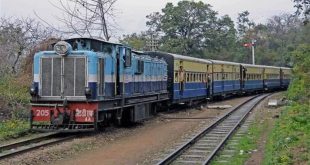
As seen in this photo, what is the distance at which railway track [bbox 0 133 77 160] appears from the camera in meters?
12.1

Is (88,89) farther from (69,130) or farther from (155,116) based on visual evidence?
(155,116)

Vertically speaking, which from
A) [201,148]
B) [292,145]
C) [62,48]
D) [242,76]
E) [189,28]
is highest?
[189,28]

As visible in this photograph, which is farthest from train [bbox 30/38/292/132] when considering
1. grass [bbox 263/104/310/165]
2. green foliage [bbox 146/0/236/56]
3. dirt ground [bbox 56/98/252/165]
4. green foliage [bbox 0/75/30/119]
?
green foliage [bbox 146/0/236/56]

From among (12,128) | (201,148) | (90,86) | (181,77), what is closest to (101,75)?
(90,86)

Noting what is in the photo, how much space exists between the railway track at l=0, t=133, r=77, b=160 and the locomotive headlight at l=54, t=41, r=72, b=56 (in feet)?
8.95

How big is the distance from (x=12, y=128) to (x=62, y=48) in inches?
131

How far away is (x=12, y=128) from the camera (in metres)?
16.1

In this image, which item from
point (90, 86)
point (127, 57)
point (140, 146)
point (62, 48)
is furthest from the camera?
point (127, 57)

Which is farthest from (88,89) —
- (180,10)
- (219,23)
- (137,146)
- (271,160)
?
(219,23)

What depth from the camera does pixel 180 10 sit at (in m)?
62.7

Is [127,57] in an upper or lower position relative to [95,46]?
lower

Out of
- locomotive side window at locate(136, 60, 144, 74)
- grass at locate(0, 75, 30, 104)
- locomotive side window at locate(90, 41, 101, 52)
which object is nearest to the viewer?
locomotive side window at locate(90, 41, 101, 52)

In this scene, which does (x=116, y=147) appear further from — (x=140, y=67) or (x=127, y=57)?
(x=140, y=67)

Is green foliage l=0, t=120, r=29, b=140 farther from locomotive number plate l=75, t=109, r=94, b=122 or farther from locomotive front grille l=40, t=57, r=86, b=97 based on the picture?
locomotive number plate l=75, t=109, r=94, b=122
